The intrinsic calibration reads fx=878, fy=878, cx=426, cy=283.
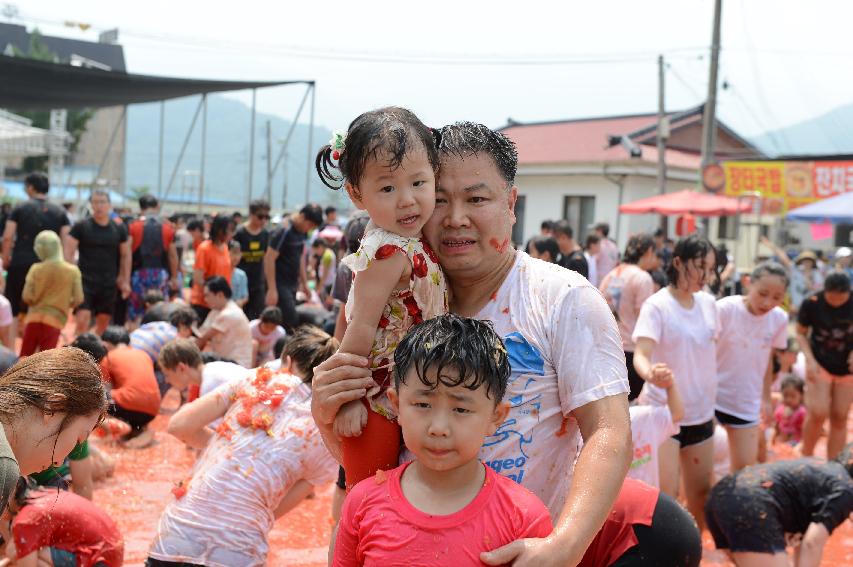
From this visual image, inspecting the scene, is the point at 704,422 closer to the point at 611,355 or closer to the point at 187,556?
the point at 187,556

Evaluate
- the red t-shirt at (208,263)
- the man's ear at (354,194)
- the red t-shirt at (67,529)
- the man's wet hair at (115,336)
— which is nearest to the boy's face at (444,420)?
the man's ear at (354,194)

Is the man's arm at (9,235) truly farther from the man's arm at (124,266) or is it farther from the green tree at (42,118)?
the green tree at (42,118)

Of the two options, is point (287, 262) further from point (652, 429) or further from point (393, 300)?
point (393, 300)

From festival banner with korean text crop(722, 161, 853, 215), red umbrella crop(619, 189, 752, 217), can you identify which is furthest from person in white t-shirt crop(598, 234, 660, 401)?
festival banner with korean text crop(722, 161, 853, 215)

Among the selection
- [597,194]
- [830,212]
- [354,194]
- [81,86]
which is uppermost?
[81,86]

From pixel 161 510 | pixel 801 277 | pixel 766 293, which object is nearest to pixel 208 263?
pixel 161 510

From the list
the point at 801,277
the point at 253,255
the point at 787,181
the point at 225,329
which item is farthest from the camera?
the point at 787,181

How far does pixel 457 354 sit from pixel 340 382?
0.34 meters

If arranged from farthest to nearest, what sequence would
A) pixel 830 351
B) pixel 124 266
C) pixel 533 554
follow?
pixel 124 266
pixel 830 351
pixel 533 554

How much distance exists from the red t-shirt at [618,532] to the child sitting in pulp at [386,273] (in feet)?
2.21

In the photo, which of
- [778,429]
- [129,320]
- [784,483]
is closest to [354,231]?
[784,483]

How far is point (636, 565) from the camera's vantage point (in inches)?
92.7

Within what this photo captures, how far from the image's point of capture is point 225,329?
7.71 m

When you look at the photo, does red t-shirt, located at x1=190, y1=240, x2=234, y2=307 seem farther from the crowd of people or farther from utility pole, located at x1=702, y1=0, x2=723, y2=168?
utility pole, located at x1=702, y1=0, x2=723, y2=168
